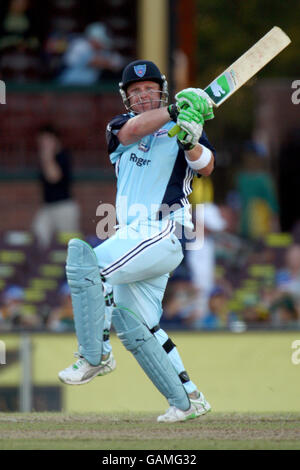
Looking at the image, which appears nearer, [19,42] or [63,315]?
[63,315]

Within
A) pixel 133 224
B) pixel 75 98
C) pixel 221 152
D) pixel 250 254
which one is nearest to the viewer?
pixel 133 224

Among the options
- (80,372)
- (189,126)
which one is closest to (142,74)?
(189,126)

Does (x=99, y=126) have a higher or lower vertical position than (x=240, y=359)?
higher

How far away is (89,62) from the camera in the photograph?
1138 cm

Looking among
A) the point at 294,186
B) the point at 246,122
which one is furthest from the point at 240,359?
the point at 246,122

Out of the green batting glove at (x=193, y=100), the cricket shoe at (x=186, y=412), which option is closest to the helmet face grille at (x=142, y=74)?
the green batting glove at (x=193, y=100)

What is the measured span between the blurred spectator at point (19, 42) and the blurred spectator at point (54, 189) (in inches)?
40.6

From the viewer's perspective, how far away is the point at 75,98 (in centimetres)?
1152

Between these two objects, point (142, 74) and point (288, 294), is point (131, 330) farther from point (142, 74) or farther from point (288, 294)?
point (288, 294)

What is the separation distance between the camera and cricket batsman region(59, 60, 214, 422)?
19.2 ft

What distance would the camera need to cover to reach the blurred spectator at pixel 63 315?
30.7ft

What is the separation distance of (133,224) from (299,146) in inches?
329

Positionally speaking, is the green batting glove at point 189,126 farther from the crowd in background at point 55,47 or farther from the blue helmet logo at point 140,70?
the crowd in background at point 55,47

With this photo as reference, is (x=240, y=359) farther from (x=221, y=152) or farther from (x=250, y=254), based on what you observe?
(x=221, y=152)
